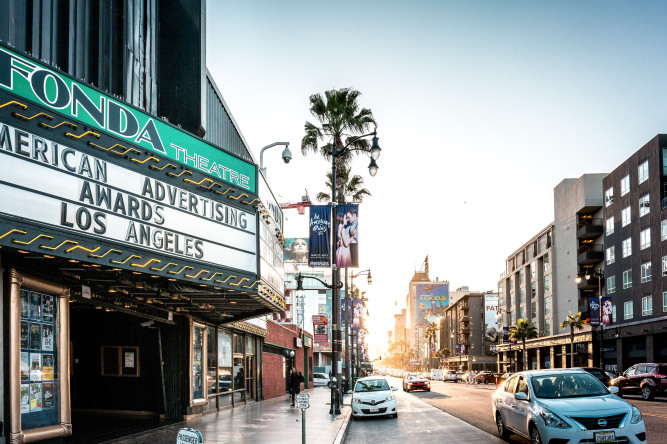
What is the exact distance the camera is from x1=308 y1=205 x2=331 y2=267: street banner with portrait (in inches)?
896

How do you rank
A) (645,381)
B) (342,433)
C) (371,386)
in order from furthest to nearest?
(645,381), (371,386), (342,433)

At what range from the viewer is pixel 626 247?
58844mm

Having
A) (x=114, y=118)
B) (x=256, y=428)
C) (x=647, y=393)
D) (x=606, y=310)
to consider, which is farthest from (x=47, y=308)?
(x=606, y=310)

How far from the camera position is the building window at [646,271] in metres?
53.9

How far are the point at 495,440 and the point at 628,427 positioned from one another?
4808mm

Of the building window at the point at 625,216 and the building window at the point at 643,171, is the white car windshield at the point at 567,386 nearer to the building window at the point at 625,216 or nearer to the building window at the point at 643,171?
the building window at the point at 643,171

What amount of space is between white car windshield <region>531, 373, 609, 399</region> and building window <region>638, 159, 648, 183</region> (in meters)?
47.4

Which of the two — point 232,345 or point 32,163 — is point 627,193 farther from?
point 32,163

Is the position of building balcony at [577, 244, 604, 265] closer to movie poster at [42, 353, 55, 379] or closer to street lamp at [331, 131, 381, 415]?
street lamp at [331, 131, 381, 415]

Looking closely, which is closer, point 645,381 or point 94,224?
point 94,224

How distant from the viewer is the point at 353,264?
78.2 feet

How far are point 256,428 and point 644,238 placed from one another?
46.4 metres

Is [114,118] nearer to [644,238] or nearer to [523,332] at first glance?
[644,238]

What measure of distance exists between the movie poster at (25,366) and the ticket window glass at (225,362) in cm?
1635
